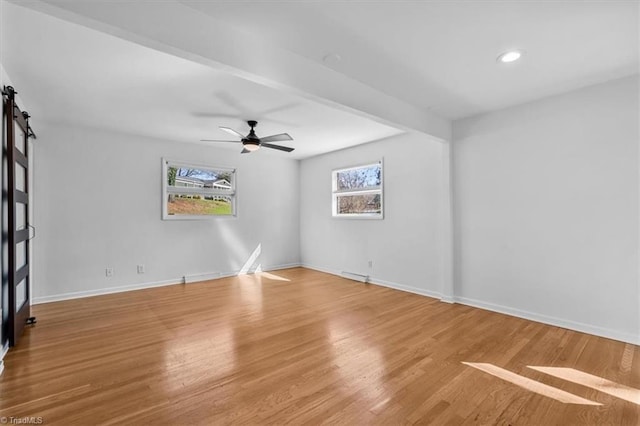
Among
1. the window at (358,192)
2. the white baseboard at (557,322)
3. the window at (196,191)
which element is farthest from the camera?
the window at (358,192)

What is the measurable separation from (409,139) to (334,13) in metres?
3.08

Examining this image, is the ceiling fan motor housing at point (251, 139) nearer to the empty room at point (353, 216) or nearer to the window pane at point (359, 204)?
the empty room at point (353, 216)

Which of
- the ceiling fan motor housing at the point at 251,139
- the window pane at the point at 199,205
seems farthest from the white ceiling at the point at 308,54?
the window pane at the point at 199,205

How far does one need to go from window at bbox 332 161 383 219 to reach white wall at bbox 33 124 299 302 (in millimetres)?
1706

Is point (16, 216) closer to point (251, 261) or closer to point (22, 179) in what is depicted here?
point (22, 179)

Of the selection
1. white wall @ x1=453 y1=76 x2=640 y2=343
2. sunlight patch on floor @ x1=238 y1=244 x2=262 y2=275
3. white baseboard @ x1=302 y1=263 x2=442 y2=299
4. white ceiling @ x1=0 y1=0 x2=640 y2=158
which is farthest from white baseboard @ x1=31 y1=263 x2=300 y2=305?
white wall @ x1=453 y1=76 x2=640 y2=343

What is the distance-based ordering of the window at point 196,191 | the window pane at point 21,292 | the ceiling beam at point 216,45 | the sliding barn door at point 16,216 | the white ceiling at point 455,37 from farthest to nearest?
the window at point 196,191
the window pane at point 21,292
the sliding barn door at point 16,216
the white ceiling at point 455,37
the ceiling beam at point 216,45

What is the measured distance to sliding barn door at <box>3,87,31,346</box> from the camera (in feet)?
8.54

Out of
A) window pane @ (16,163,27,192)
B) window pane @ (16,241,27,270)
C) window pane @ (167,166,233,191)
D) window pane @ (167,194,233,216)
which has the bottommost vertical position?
window pane @ (16,241,27,270)

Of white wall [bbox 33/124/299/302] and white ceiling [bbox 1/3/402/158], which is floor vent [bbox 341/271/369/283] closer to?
white wall [bbox 33/124/299/302]

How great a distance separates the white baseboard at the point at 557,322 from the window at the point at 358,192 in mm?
2017

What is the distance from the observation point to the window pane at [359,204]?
17.4ft

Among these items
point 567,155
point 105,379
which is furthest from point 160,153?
point 567,155

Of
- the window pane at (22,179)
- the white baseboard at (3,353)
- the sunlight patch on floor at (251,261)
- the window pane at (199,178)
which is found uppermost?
the window pane at (199,178)
